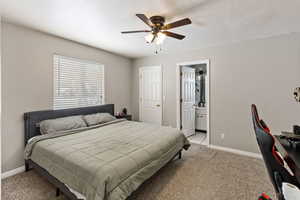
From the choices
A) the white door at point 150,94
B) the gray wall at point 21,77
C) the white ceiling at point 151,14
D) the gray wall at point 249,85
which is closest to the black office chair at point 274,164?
the white ceiling at point 151,14

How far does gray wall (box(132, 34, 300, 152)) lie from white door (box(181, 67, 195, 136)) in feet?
2.06

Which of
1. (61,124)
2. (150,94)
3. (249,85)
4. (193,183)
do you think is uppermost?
(249,85)

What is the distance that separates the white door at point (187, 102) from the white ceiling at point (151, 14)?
1379mm

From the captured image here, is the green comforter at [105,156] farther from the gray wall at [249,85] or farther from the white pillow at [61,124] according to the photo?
the gray wall at [249,85]

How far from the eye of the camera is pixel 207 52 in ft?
12.5

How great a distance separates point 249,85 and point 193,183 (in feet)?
7.82

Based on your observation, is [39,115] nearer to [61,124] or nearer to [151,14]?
[61,124]

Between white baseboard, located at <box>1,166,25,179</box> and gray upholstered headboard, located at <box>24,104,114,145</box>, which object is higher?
gray upholstered headboard, located at <box>24,104,114,145</box>

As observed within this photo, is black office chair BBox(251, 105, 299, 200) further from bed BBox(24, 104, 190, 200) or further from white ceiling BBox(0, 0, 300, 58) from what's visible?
white ceiling BBox(0, 0, 300, 58)

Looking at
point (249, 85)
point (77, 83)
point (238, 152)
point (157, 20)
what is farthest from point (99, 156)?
point (249, 85)

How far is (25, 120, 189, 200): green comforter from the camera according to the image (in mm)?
1589

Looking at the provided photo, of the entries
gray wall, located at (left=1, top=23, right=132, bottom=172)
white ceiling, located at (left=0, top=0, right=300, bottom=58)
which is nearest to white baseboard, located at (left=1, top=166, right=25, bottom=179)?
gray wall, located at (left=1, top=23, right=132, bottom=172)

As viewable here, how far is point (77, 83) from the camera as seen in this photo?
3.57 meters

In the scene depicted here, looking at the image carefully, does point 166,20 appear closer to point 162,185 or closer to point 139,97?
point 162,185
